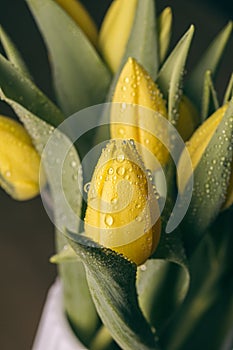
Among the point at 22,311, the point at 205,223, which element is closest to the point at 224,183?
the point at 205,223

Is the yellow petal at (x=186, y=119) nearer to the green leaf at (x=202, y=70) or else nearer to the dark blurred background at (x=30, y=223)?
the green leaf at (x=202, y=70)

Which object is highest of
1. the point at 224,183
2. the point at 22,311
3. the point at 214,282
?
the point at 224,183

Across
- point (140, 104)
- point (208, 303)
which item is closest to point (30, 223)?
point (208, 303)

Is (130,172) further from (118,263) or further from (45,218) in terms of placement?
(45,218)

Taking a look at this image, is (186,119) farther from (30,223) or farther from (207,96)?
(30,223)

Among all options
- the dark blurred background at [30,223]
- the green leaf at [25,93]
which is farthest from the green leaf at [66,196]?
the dark blurred background at [30,223]
